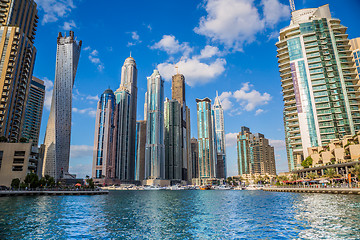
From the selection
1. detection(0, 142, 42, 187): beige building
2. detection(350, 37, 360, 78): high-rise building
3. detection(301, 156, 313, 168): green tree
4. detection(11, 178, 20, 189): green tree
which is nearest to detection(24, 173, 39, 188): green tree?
detection(11, 178, 20, 189): green tree

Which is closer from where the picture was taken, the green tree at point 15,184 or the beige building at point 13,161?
the green tree at point 15,184

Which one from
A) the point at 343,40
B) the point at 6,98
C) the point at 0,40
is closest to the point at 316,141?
the point at 343,40

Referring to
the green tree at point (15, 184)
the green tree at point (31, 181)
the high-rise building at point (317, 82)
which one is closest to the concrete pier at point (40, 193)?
the green tree at point (31, 181)

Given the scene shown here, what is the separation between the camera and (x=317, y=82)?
135750 mm

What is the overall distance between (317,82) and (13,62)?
6419 inches

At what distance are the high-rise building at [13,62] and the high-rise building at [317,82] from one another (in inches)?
5855

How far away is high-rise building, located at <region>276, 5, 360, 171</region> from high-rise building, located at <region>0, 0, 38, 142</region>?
148704 mm

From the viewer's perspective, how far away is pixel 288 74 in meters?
145

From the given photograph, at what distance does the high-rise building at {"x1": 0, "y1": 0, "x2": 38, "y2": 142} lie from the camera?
12725cm

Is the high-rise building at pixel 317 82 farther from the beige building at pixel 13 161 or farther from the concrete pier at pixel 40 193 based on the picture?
the beige building at pixel 13 161

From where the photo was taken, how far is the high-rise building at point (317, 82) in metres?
128

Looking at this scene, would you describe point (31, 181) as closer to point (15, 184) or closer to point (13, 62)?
point (15, 184)

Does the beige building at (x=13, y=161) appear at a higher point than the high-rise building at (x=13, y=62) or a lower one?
lower

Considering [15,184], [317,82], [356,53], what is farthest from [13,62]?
[356,53]
